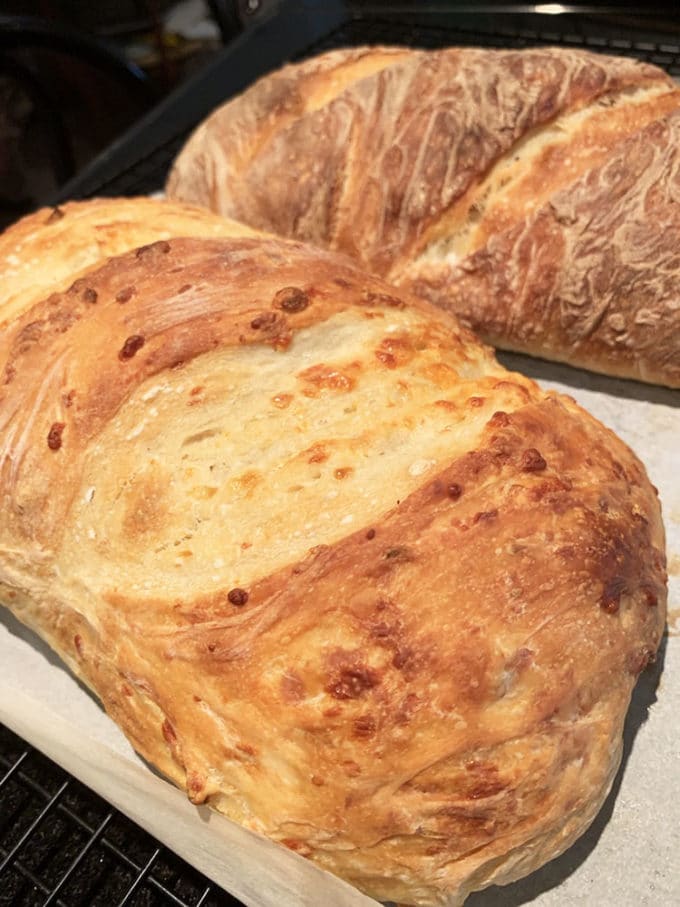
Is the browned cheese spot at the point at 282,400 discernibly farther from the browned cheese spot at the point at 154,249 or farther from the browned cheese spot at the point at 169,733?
the browned cheese spot at the point at 169,733

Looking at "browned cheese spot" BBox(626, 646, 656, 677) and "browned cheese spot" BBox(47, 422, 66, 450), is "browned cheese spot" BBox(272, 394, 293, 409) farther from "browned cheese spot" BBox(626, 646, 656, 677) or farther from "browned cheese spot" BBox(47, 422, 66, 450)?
"browned cheese spot" BBox(626, 646, 656, 677)

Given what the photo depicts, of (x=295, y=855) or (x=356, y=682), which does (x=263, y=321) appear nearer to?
(x=356, y=682)

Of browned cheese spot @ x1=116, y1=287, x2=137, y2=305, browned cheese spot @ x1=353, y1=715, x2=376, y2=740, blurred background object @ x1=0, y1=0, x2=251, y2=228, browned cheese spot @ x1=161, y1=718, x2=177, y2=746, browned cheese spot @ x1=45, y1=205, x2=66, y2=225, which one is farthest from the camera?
blurred background object @ x1=0, y1=0, x2=251, y2=228

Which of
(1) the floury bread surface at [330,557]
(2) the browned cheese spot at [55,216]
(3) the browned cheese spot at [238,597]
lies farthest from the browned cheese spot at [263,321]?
(2) the browned cheese spot at [55,216]

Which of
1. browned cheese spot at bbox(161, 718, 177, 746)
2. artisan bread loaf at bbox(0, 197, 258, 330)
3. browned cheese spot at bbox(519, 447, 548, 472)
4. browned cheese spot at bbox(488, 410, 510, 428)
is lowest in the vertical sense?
browned cheese spot at bbox(161, 718, 177, 746)

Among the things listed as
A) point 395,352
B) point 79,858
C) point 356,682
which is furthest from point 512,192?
point 79,858

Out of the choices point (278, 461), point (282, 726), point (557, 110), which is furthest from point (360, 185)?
point (282, 726)

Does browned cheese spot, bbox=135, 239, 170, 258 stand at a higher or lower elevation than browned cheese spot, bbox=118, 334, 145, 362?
higher

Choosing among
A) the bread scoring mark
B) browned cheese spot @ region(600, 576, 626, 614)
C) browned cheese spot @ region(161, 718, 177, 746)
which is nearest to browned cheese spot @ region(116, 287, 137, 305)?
the bread scoring mark
